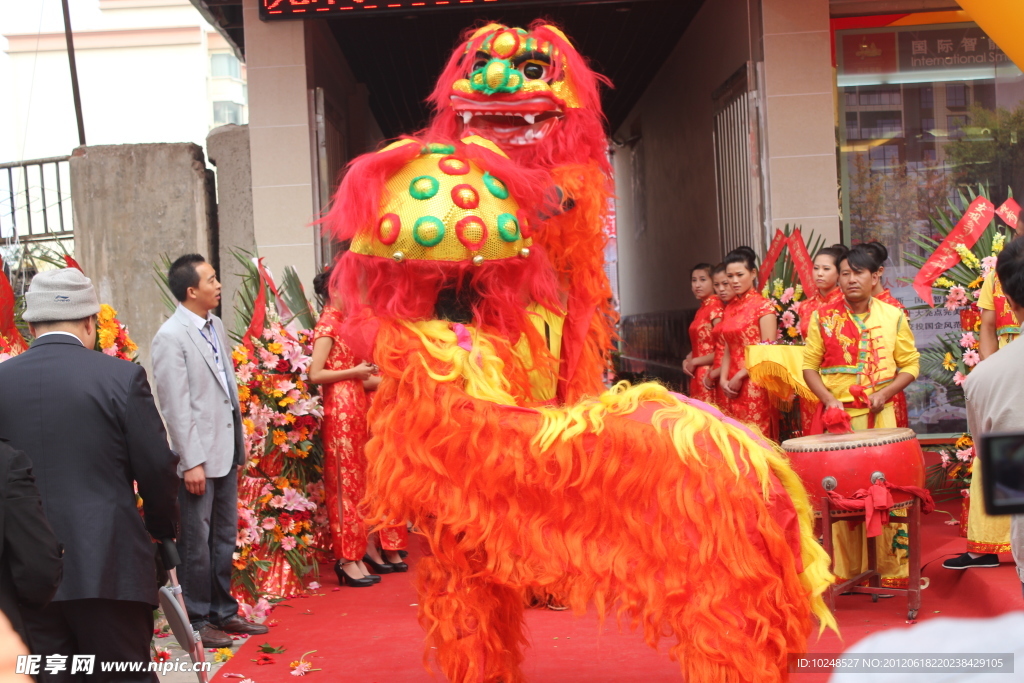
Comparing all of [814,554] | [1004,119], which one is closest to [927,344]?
[1004,119]

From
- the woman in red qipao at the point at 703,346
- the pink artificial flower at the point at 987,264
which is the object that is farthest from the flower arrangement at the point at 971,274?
the woman in red qipao at the point at 703,346

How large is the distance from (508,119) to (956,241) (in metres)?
3.12

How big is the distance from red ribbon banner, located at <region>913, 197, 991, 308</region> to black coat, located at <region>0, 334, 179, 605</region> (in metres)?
4.18

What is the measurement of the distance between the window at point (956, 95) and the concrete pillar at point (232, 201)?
5.33 metres

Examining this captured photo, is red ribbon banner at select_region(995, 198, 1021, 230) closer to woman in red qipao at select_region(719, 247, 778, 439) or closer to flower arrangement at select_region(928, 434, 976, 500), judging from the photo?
flower arrangement at select_region(928, 434, 976, 500)

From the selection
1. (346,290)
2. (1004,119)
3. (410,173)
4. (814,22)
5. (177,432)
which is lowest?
(177,432)

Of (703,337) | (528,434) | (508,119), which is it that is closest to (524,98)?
(508,119)

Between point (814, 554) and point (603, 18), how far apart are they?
6.88m

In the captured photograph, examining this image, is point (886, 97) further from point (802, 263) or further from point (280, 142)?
point (280, 142)

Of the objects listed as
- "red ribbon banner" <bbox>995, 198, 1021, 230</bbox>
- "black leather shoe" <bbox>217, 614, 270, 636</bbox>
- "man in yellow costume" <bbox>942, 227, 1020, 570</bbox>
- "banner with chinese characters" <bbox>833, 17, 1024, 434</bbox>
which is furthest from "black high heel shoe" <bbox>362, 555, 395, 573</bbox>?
"banner with chinese characters" <bbox>833, 17, 1024, 434</bbox>

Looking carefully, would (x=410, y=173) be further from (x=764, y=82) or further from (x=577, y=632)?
(x=764, y=82)

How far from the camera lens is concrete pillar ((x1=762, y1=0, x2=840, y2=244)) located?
6.87m

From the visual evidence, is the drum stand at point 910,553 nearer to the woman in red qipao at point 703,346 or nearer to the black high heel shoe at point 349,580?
the woman in red qipao at point 703,346

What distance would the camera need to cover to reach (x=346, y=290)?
3.05 meters
